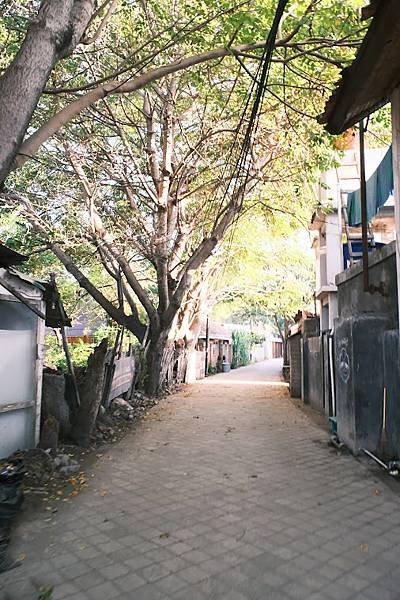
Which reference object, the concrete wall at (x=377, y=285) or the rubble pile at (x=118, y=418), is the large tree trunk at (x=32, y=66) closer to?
the concrete wall at (x=377, y=285)

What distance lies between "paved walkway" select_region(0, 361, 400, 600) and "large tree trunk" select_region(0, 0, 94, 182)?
320cm

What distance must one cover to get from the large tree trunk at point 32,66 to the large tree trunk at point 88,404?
408cm

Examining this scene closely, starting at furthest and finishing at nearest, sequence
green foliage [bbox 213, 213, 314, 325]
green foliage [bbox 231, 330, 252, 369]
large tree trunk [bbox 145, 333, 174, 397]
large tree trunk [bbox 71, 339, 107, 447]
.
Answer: green foliage [bbox 231, 330, 252, 369] < green foliage [bbox 213, 213, 314, 325] < large tree trunk [bbox 145, 333, 174, 397] < large tree trunk [bbox 71, 339, 107, 447]

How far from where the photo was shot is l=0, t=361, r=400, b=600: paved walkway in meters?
3.16

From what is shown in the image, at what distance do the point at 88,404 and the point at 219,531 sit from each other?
386cm

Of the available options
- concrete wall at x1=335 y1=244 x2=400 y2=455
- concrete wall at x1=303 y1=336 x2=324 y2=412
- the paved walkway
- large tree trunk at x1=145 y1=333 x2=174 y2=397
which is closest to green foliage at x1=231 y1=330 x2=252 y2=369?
large tree trunk at x1=145 y1=333 x2=174 y2=397

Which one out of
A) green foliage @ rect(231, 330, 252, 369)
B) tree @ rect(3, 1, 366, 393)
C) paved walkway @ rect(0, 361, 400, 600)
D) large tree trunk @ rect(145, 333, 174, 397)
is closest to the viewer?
paved walkway @ rect(0, 361, 400, 600)

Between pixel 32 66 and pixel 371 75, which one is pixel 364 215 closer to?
pixel 371 75

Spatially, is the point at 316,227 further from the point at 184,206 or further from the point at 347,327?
the point at 347,327

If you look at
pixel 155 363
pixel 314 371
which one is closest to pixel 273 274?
pixel 155 363

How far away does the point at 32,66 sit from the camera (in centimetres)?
414

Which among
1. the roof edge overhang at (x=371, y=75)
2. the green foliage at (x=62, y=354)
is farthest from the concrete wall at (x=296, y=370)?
the roof edge overhang at (x=371, y=75)

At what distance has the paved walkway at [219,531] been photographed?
3.16 metres

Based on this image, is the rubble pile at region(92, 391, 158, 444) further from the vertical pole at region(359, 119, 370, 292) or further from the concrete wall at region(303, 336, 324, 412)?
the vertical pole at region(359, 119, 370, 292)
